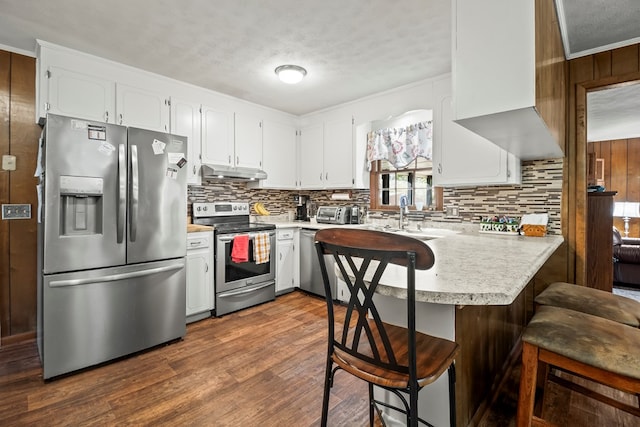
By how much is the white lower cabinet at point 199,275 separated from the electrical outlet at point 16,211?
131 cm

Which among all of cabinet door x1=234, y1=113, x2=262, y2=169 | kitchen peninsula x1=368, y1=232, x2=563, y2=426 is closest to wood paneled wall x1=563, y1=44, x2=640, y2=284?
kitchen peninsula x1=368, y1=232, x2=563, y2=426

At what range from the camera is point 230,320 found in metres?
2.97

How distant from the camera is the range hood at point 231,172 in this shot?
3.25 m

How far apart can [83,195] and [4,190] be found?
1052mm

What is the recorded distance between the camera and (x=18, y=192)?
256 centimetres

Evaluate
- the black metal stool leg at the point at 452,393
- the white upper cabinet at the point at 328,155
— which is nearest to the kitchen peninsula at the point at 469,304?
the black metal stool leg at the point at 452,393

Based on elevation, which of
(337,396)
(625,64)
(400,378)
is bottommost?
(337,396)

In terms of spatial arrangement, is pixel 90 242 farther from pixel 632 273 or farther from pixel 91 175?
pixel 632 273

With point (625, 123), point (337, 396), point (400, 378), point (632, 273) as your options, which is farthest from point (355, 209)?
point (625, 123)

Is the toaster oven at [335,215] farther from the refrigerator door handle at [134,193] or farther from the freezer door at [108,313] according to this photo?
the refrigerator door handle at [134,193]

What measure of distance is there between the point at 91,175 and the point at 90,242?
47cm

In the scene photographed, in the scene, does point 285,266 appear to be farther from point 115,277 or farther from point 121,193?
point 121,193

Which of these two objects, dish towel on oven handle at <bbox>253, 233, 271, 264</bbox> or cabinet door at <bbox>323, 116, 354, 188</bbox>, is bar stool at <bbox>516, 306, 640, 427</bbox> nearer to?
dish towel on oven handle at <bbox>253, 233, 271, 264</bbox>

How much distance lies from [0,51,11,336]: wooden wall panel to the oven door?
1.66m
